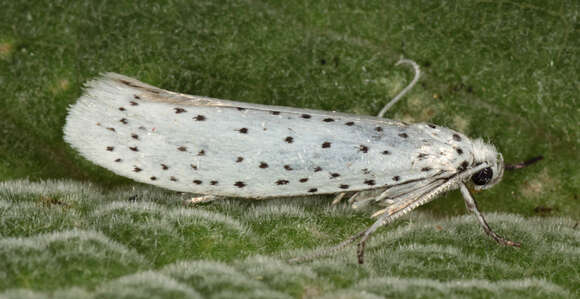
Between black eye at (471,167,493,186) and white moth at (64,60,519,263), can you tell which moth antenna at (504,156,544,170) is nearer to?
black eye at (471,167,493,186)

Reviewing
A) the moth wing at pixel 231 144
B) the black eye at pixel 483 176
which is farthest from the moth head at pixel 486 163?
the moth wing at pixel 231 144

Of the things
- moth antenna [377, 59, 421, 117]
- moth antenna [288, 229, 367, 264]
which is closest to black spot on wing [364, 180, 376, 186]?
moth antenna [288, 229, 367, 264]

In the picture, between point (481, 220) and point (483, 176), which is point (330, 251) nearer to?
point (481, 220)

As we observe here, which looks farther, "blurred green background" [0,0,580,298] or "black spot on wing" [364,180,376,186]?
"blurred green background" [0,0,580,298]

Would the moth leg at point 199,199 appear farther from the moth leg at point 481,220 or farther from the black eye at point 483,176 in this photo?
the black eye at point 483,176

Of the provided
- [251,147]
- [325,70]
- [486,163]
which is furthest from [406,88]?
[251,147]

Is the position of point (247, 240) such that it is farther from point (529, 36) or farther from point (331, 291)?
point (529, 36)

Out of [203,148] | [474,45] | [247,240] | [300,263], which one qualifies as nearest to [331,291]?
[300,263]
